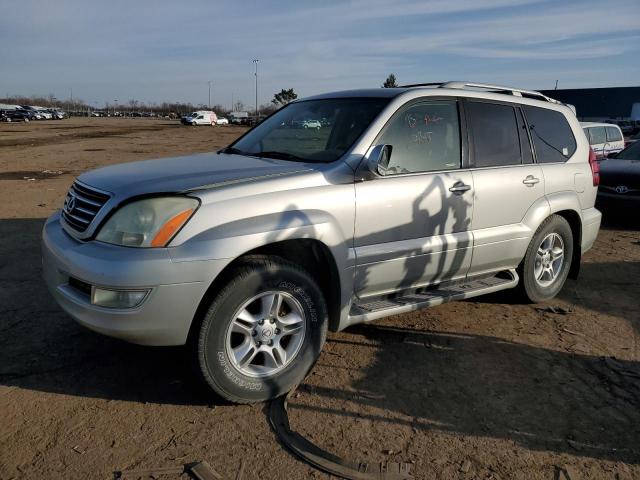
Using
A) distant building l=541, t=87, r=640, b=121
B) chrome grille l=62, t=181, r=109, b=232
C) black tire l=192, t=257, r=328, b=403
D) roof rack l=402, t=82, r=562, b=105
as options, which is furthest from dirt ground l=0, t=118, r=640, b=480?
distant building l=541, t=87, r=640, b=121

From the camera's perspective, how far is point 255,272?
3070 mm

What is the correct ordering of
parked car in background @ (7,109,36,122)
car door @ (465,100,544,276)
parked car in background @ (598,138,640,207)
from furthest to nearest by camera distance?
parked car in background @ (7,109,36,122), parked car in background @ (598,138,640,207), car door @ (465,100,544,276)

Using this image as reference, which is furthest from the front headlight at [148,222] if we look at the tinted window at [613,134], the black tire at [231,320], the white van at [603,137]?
the tinted window at [613,134]

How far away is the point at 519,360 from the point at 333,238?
1.65 m

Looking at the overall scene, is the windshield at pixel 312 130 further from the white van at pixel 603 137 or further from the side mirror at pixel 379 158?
the white van at pixel 603 137

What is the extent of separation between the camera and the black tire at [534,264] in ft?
15.6

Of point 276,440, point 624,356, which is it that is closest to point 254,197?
point 276,440

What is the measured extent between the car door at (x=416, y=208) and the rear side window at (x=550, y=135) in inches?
39.4

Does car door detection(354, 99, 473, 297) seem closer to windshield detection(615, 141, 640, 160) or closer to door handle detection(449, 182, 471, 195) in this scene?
door handle detection(449, 182, 471, 195)

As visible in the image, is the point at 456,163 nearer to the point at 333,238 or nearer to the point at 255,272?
the point at 333,238

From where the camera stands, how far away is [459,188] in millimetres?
4043

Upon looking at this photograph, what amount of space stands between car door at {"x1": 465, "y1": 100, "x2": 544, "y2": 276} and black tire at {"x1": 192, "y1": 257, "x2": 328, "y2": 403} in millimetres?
1564

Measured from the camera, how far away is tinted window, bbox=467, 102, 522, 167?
4.31 meters

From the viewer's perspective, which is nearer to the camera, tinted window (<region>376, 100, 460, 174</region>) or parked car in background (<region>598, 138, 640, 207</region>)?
tinted window (<region>376, 100, 460, 174</region>)
